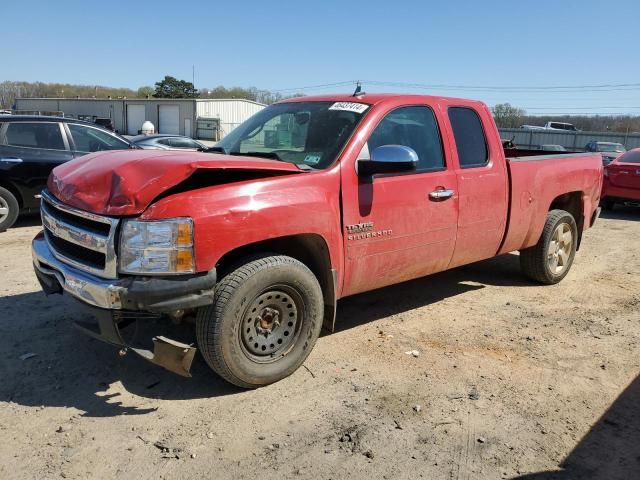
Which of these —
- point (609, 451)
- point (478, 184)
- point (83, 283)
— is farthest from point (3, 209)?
point (609, 451)

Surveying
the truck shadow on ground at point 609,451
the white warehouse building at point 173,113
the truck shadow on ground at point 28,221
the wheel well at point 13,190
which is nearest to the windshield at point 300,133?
the truck shadow on ground at point 609,451

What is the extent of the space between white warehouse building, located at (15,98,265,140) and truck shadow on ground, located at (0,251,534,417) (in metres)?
40.0

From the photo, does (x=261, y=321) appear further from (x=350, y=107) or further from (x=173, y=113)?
(x=173, y=113)

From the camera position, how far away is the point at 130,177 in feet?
10.8

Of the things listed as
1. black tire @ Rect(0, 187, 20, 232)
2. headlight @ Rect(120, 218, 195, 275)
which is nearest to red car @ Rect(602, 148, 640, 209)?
headlight @ Rect(120, 218, 195, 275)

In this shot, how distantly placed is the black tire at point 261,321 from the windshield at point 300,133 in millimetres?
887

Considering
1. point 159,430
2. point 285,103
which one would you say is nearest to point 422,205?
point 285,103

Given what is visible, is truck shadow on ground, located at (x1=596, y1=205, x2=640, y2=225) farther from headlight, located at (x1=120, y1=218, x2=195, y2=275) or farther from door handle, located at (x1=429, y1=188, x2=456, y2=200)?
headlight, located at (x1=120, y1=218, x2=195, y2=275)

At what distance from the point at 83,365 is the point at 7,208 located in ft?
17.8

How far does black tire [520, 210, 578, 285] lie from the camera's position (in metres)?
6.03

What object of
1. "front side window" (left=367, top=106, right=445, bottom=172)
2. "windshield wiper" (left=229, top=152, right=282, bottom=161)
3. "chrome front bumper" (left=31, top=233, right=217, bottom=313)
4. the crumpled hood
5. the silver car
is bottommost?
"chrome front bumper" (left=31, top=233, right=217, bottom=313)

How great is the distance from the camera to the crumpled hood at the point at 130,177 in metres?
3.17

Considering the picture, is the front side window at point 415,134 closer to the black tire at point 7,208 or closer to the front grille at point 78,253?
the front grille at point 78,253

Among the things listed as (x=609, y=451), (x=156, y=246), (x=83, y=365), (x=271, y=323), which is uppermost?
(x=156, y=246)
